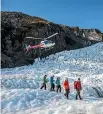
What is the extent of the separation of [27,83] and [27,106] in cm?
1466

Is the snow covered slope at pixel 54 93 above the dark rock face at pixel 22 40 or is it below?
below

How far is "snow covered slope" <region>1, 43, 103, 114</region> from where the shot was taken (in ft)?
83.5

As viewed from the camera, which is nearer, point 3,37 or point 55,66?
point 55,66

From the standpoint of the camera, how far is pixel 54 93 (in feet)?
109

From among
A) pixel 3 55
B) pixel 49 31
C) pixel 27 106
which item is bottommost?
pixel 27 106

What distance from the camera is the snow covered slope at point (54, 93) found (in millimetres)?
25441

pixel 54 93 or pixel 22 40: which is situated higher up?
pixel 22 40

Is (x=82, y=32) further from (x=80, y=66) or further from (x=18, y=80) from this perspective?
(x=18, y=80)

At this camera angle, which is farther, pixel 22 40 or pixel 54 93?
pixel 22 40

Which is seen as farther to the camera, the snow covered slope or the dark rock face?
the dark rock face

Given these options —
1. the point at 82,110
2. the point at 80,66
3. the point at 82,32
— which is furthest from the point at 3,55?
the point at 82,32

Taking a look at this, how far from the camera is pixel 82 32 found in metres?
127

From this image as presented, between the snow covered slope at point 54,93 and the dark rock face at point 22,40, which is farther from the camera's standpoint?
the dark rock face at point 22,40

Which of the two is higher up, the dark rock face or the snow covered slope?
the dark rock face
